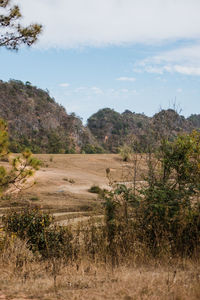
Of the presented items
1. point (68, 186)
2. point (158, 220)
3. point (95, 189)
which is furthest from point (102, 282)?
point (68, 186)

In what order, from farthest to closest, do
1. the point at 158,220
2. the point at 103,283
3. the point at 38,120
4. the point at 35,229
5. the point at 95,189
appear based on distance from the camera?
the point at 38,120
the point at 95,189
the point at 35,229
the point at 158,220
the point at 103,283

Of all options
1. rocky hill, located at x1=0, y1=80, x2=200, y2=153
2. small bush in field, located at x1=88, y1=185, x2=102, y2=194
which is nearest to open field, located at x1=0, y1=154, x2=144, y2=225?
small bush in field, located at x1=88, y1=185, x2=102, y2=194

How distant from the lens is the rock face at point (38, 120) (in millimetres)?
54062

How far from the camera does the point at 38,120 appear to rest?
60.6 metres

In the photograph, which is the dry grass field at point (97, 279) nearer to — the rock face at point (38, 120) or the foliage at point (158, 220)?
the foliage at point (158, 220)

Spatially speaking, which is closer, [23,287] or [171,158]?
[23,287]

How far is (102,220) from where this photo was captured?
7.59 metres

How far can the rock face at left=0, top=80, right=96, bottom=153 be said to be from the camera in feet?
177

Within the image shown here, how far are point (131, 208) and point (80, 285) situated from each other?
275cm

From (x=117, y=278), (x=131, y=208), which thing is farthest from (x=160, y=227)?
(x=117, y=278)

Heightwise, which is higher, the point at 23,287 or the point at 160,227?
the point at 160,227

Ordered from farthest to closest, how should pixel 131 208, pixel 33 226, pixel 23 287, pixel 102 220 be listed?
pixel 33 226 → pixel 102 220 → pixel 131 208 → pixel 23 287

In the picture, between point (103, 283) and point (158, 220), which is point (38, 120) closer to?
point (158, 220)

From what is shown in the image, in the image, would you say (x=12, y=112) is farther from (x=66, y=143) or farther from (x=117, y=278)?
(x=117, y=278)
